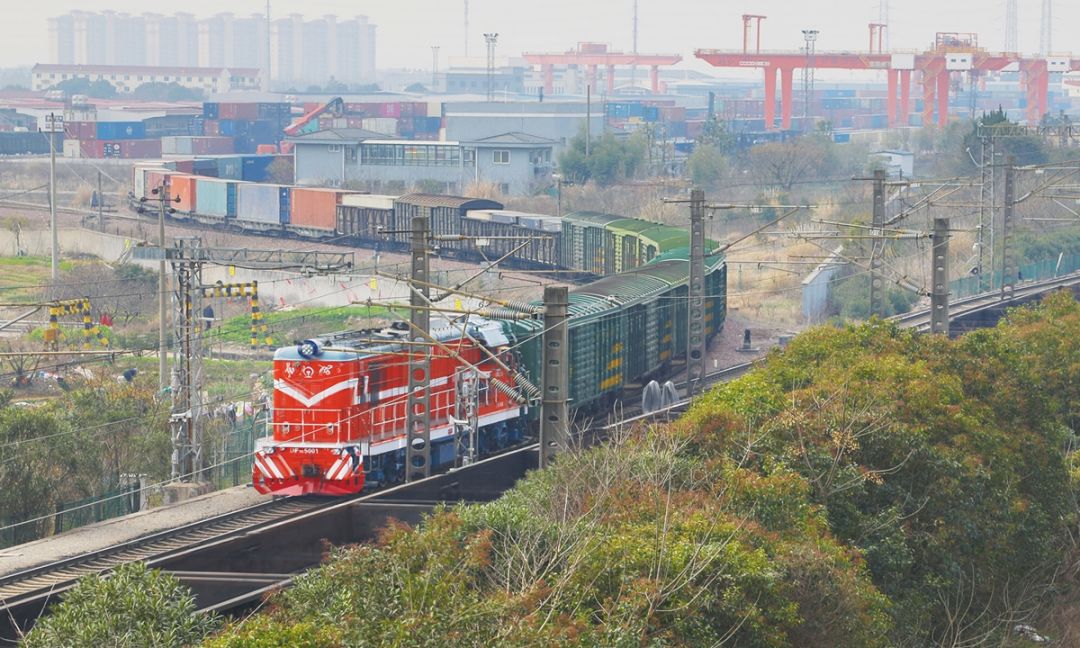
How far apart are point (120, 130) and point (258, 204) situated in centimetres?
6285

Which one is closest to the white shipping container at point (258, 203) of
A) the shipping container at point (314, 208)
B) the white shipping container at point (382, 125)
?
the shipping container at point (314, 208)

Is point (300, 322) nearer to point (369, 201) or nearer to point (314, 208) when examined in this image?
point (369, 201)

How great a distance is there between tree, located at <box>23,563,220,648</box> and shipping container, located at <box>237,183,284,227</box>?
6585 centimetres

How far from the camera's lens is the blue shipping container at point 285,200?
7731 cm

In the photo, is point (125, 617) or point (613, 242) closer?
point (125, 617)

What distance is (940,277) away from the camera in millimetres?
29094

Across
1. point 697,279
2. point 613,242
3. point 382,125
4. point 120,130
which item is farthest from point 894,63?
point 697,279

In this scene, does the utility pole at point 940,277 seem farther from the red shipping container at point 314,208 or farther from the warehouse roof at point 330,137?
the warehouse roof at point 330,137

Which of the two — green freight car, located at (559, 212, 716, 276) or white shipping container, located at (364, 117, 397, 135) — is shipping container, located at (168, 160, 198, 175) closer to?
green freight car, located at (559, 212, 716, 276)

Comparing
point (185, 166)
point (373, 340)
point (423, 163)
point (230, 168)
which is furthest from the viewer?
point (230, 168)

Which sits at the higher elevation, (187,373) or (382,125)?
(382,125)

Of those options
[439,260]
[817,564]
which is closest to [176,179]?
[439,260]

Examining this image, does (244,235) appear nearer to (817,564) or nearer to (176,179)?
(176,179)

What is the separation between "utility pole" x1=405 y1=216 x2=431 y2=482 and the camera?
24.0m
